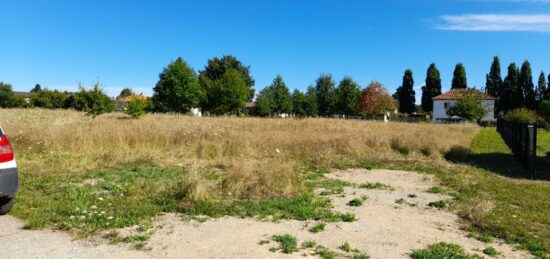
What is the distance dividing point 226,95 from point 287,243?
5115 centimetres

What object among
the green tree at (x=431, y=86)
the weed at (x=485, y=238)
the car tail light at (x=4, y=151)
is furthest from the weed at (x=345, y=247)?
the green tree at (x=431, y=86)

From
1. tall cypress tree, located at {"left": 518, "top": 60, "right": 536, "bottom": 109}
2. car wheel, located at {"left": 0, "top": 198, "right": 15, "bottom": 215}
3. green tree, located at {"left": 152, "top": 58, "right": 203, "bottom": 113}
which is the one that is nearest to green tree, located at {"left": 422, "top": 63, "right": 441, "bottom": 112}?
tall cypress tree, located at {"left": 518, "top": 60, "right": 536, "bottom": 109}

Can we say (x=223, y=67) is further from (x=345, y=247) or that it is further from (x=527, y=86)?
(x=345, y=247)

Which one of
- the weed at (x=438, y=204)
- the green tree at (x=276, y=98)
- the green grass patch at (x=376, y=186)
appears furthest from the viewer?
the green tree at (x=276, y=98)

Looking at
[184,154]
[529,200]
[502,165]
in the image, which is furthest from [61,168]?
[502,165]

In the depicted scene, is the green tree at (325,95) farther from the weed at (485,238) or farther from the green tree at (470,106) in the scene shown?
the weed at (485,238)

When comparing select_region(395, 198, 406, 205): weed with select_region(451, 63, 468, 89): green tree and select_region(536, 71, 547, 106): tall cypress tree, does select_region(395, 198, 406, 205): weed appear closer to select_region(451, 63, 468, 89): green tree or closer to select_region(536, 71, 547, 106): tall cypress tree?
select_region(536, 71, 547, 106): tall cypress tree

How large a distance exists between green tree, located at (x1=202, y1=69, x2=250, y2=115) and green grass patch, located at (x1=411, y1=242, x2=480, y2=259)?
5085cm

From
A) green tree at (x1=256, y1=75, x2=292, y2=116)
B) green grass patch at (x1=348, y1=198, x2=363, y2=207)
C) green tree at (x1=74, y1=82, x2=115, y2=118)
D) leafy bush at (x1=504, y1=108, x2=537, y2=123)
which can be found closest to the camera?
green grass patch at (x1=348, y1=198, x2=363, y2=207)

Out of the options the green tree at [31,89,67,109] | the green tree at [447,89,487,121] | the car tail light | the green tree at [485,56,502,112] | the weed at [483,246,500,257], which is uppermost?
the green tree at [485,56,502,112]

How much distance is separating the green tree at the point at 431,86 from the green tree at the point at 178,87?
49.2 metres

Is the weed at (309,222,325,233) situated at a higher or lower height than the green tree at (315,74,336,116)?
lower

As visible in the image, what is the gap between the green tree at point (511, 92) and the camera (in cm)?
7212

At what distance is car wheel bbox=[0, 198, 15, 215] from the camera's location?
5.21 meters
